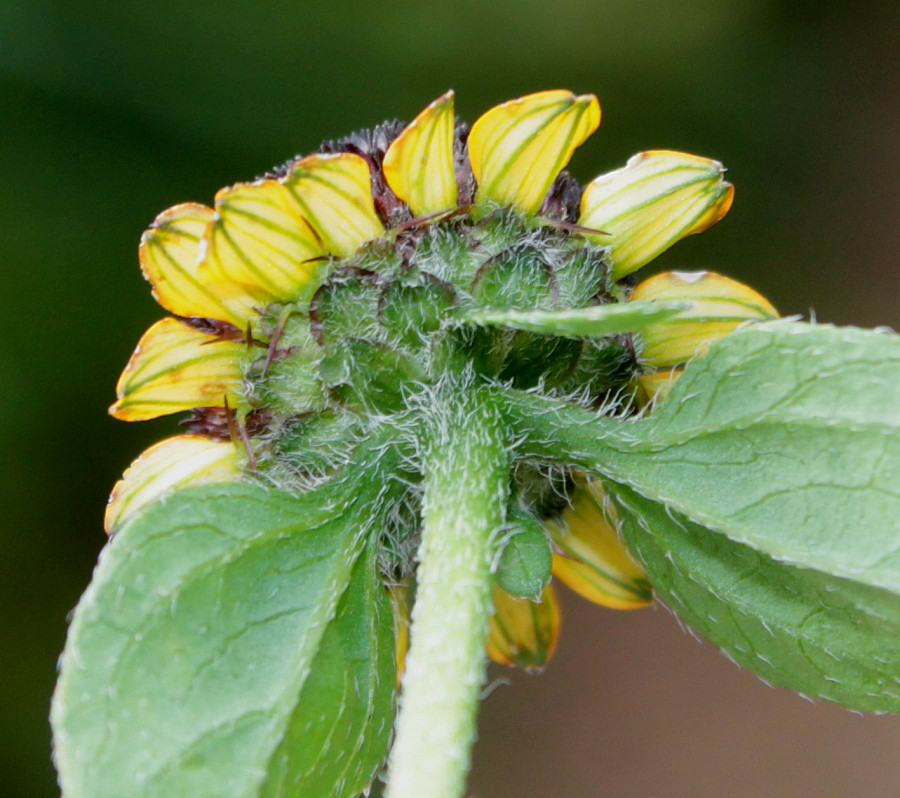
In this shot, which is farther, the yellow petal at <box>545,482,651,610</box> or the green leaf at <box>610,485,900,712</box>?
the yellow petal at <box>545,482,651,610</box>

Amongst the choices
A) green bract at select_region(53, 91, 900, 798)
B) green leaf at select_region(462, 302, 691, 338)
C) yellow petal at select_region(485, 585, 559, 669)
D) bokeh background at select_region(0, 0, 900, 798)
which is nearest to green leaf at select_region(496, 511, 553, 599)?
green bract at select_region(53, 91, 900, 798)

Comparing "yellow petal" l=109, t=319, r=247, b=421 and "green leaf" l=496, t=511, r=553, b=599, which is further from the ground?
"yellow petal" l=109, t=319, r=247, b=421

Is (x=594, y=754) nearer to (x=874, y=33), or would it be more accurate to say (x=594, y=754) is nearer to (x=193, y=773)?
(x=874, y=33)

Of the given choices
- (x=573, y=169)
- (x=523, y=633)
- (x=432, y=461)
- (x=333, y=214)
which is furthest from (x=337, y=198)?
(x=573, y=169)

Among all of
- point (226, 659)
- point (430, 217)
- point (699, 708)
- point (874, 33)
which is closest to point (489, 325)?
point (430, 217)

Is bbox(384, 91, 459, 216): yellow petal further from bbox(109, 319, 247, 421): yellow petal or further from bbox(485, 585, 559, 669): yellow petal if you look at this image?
bbox(485, 585, 559, 669): yellow petal

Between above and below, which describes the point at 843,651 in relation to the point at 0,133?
below
